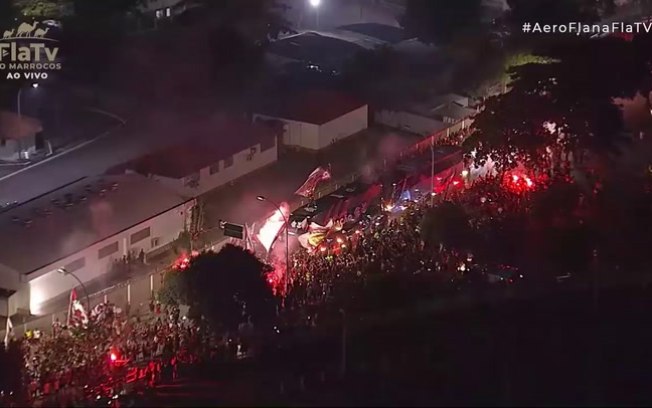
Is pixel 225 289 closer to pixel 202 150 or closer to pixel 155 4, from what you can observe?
pixel 202 150

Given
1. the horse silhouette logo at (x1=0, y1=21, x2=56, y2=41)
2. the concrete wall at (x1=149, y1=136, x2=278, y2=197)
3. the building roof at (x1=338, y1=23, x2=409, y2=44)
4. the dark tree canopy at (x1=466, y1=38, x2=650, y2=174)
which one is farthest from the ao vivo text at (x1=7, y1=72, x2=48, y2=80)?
the dark tree canopy at (x1=466, y1=38, x2=650, y2=174)

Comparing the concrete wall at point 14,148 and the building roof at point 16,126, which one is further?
the building roof at point 16,126

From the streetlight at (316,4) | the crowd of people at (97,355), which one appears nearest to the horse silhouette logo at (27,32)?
the streetlight at (316,4)

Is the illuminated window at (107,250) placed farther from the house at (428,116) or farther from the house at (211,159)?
the house at (428,116)

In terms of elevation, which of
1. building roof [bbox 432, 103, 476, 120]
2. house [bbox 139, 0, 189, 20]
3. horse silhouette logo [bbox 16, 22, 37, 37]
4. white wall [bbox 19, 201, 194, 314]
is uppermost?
house [bbox 139, 0, 189, 20]

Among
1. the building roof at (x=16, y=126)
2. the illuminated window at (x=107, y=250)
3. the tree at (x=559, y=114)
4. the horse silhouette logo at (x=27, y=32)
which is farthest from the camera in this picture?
the horse silhouette logo at (x=27, y=32)

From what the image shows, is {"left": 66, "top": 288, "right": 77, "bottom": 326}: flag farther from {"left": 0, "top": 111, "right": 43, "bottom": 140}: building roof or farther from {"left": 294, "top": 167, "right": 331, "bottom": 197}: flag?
{"left": 0, "top": 111, "right": 43, "bottom": 140}: building roof

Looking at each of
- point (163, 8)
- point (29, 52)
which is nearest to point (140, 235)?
point (29, 52)
